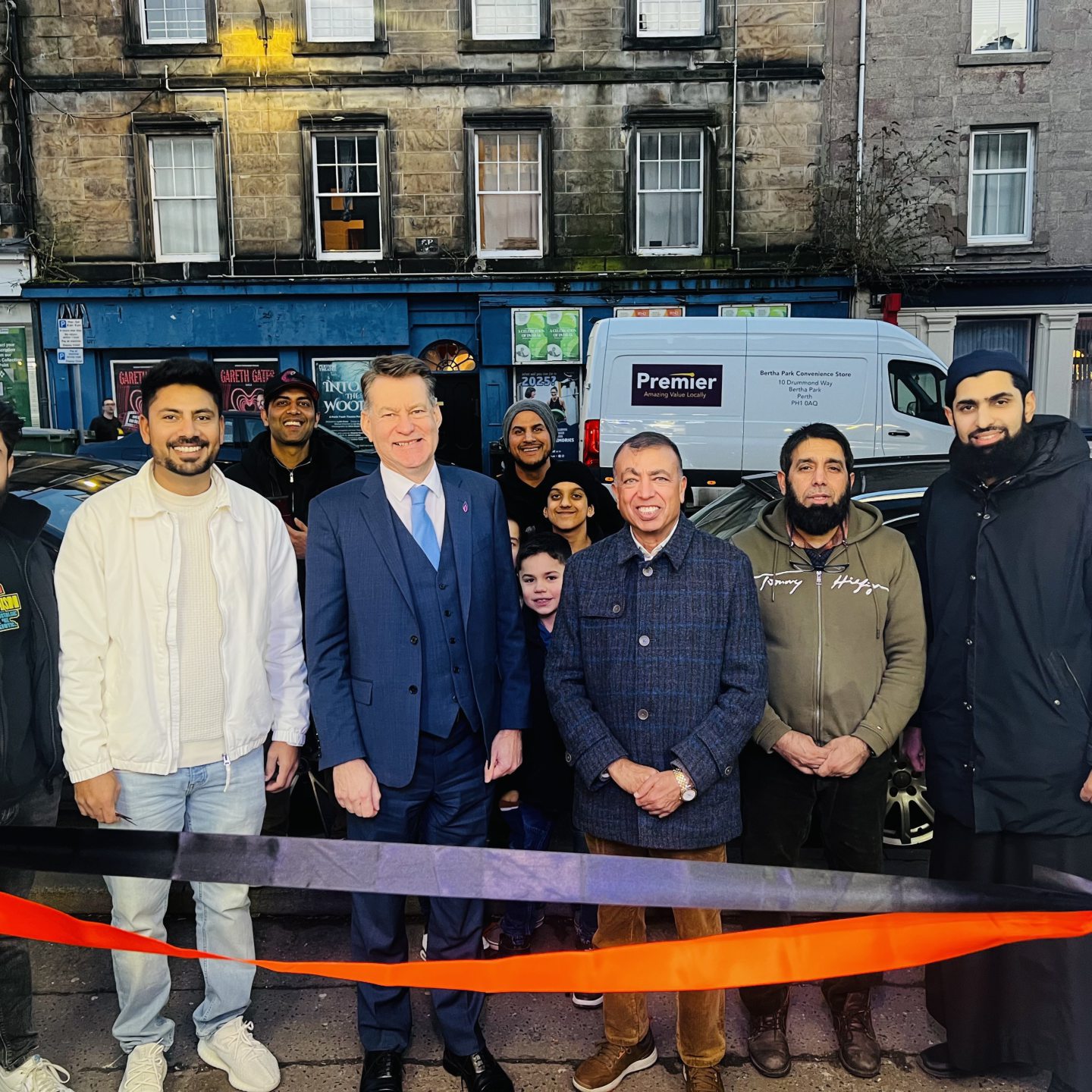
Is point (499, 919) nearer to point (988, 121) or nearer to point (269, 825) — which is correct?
point (269, 825)

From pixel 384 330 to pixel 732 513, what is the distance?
1191 centimetres

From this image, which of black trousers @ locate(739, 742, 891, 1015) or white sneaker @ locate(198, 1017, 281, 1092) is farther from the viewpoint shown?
black trousers @ locate(739, 742, 891, 1015)

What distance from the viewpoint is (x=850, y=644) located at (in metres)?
2.90

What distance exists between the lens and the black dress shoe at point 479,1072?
275 centimetres

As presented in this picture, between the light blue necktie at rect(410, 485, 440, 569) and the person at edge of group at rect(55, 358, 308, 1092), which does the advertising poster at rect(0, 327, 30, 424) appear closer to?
the person at edge of group at rect(55, 358, 308, 1092)

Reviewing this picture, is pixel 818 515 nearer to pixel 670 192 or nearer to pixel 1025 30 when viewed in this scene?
pixel 670 192

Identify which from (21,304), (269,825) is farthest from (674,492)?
(21,304)

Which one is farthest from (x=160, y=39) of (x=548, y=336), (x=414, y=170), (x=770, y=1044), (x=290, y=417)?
(x=770, y=1044)

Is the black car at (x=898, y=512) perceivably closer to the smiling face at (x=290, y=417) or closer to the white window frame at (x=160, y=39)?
the smiling face at (x=290, y=417)

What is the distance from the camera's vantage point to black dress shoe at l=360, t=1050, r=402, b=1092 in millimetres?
2721

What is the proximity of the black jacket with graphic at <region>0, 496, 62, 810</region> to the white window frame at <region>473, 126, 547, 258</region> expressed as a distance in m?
12.9

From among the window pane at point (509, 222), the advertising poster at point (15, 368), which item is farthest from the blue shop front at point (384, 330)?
the window pane at point (509, 222)

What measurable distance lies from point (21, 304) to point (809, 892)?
16577mm

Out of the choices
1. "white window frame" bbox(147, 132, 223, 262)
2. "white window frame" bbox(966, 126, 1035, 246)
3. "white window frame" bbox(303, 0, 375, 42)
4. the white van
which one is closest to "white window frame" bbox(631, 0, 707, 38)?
"white window frame" bbox(303, 0, 375, 42)
